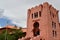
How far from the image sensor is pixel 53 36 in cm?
3584

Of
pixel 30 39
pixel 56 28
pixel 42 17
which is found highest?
pixel 42 17

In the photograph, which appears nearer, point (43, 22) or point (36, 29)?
point (43, 22)

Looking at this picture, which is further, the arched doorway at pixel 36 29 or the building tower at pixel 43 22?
the arched doorway at pixel 36 29

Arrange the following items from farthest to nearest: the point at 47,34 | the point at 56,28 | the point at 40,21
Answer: the point at 56,28
the point at 40,21
the point at 47,34

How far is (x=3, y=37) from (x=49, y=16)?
12.0 m

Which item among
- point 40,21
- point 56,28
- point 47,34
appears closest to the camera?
point 47,34

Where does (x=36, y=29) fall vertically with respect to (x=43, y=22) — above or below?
below

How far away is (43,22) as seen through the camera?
35438mm

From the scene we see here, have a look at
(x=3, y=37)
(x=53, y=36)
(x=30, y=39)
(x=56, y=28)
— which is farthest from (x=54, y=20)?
(x=3, y=37)

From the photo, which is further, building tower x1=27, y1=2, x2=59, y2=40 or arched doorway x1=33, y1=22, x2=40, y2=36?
arched doorway x1=33, y1=22, x2=40, y2=36

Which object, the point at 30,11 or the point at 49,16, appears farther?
the point at 30,11

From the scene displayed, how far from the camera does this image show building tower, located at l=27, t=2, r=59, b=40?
34728 millimetres

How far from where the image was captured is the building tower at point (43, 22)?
34728 millimetres

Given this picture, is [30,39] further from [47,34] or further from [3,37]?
[3,37]
